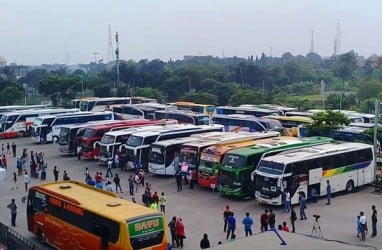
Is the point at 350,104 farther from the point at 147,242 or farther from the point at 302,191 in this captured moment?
the point at 147,242

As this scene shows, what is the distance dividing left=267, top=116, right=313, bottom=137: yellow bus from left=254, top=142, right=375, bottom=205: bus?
10.6m

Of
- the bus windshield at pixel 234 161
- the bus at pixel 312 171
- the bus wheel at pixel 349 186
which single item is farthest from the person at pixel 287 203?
the bus wheel at pixel 349 186

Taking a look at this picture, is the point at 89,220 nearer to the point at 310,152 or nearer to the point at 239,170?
the point at 239,170

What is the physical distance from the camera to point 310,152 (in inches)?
819

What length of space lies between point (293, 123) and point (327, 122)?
17.9 ft

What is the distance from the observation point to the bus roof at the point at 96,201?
43.8 ft

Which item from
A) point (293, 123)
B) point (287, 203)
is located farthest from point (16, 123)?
point (287, 203)

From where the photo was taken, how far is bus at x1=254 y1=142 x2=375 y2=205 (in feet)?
63.8

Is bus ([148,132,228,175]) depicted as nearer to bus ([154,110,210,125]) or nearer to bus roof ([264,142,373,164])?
bus roof ([264,142,373,164])

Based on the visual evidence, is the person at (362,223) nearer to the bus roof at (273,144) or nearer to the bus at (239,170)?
the bus at (239,170)

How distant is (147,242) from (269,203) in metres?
7.41

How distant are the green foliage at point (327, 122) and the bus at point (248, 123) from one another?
4.17 meters

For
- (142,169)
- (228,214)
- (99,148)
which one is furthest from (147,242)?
(99,148)

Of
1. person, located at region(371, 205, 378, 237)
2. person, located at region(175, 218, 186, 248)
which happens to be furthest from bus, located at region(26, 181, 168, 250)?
person, located at region(371, 205, 378, 237)
